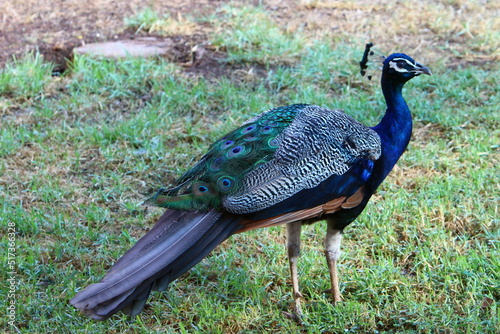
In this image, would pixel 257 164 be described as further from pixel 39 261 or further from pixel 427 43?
→ pixel 427 43

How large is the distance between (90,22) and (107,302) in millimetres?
4224

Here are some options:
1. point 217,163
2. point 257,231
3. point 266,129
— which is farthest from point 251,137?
point 257,231

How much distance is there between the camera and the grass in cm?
283

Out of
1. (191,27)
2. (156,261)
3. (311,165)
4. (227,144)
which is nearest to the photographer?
(156,261)

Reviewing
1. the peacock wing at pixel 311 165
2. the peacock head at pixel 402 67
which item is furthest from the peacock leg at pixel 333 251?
the peacock head at pixel 402 67

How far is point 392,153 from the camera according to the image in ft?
9.18

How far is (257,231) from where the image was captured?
347 cm

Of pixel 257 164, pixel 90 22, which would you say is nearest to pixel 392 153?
pixel 257 164

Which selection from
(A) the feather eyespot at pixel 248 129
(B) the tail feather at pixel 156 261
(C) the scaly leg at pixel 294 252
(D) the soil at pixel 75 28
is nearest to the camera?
(B) the tail feather at pixel 156 261

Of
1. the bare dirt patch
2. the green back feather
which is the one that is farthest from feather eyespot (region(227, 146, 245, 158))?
the bare dirt patch

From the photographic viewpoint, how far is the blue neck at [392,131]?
108 inches

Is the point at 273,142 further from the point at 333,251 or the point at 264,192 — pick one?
the point at 333,251

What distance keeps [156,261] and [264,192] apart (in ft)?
1.71

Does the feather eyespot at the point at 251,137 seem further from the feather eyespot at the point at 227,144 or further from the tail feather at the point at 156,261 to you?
the tail feather at the point at 156,261
